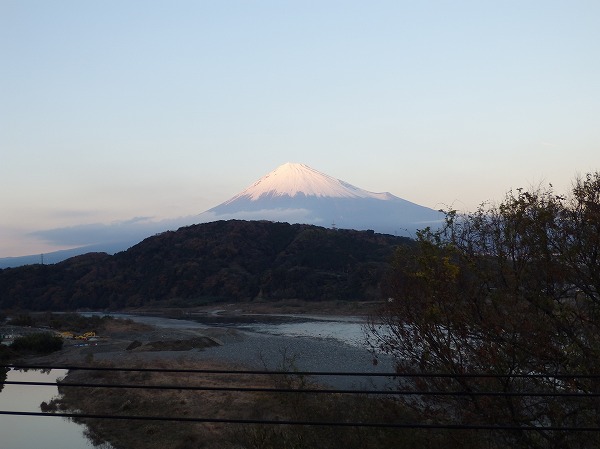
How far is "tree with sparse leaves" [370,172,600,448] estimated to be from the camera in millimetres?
7039

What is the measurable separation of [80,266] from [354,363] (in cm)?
6841

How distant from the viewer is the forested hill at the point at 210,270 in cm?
7275

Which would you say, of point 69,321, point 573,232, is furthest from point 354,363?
point 69,321

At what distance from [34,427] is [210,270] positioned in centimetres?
6138

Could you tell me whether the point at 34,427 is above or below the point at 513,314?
below

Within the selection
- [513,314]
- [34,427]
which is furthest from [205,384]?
[513,314]

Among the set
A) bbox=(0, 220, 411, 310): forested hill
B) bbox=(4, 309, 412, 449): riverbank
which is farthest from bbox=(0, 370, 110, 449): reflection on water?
bbox=(0, 220, 411, 310): forested hill

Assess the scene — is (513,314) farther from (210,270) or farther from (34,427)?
(210,270)

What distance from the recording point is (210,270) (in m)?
80.2

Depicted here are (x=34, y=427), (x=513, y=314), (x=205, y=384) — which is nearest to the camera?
(x=513, y=314)

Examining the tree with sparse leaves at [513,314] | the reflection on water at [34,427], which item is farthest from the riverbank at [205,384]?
the tree with sparse leaves at [513,314]

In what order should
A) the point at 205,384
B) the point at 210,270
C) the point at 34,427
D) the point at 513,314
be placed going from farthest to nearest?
the point at 210,270
the point at 205,384
the point at 34,427
the point at 513,314

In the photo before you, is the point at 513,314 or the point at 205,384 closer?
the point at 513,314

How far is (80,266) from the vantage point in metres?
88.5
